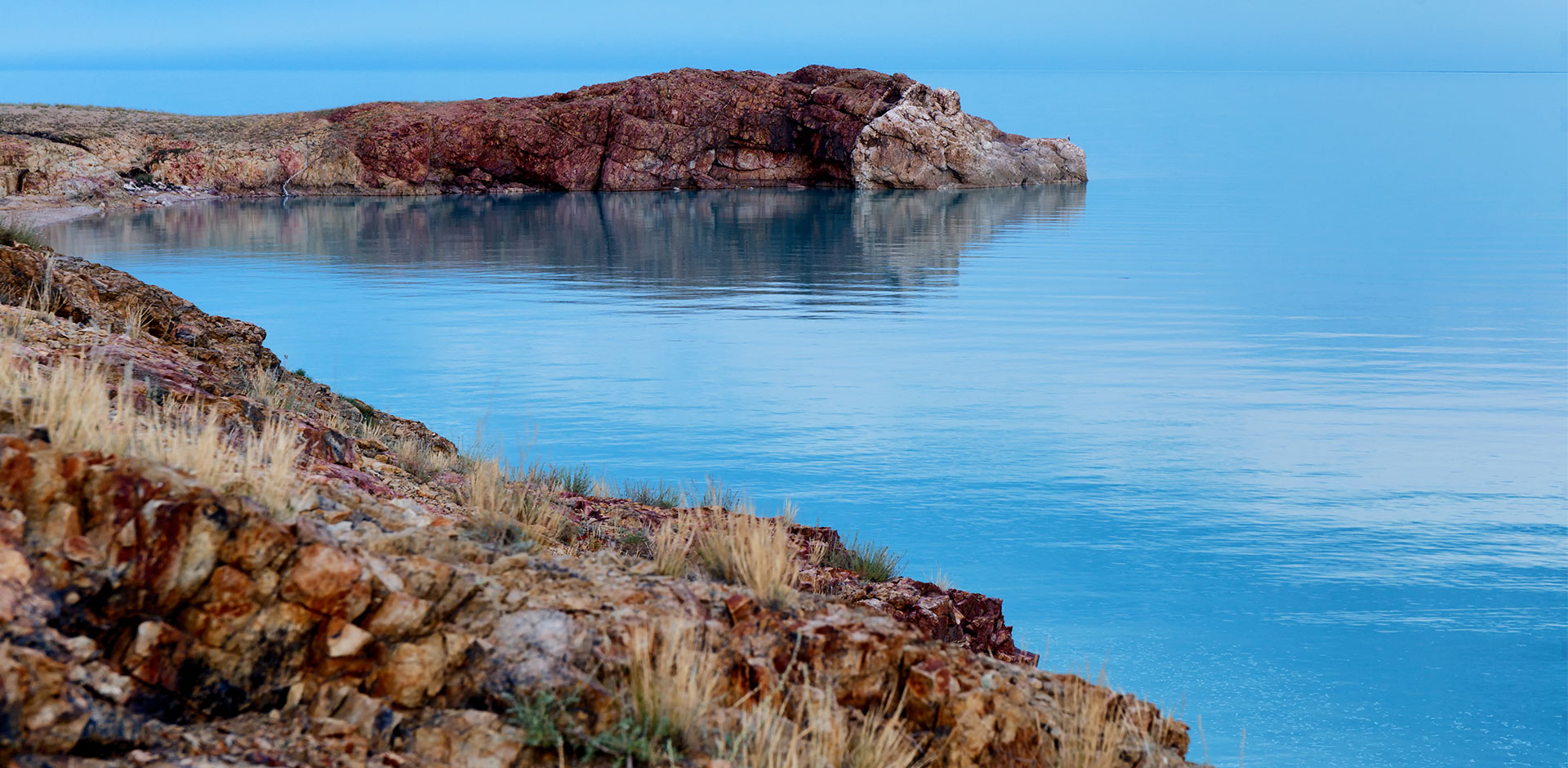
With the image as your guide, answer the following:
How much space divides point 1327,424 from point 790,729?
35.8 feet

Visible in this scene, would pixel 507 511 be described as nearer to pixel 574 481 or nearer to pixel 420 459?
pixel 420 459

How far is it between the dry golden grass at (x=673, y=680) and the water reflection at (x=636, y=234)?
18649mm

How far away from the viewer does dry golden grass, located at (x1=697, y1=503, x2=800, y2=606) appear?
4688mm

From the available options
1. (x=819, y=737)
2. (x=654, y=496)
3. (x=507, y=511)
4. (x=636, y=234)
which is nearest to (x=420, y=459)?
(x=654, y=496)

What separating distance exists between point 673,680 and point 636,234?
28.3 m

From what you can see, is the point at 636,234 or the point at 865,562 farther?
the point at 636,234

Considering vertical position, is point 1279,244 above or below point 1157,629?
above

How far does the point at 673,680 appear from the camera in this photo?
3.88 m

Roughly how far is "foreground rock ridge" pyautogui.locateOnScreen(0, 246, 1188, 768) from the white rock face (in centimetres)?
4041

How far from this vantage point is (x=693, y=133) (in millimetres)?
45594

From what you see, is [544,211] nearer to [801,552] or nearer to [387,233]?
[387,233]

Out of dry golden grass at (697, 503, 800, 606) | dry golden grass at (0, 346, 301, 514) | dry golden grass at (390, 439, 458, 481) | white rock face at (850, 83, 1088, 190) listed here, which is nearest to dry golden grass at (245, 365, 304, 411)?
dry golden grass at (390, 439, 458, 481)

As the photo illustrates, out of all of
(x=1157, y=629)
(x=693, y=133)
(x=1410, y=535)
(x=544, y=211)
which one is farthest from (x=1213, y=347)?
(x=693, y=133)

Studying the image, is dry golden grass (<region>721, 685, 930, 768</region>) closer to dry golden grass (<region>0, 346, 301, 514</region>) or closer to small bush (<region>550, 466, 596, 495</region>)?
dry golden grass (<region>0, 346, 301, 514</region>)
